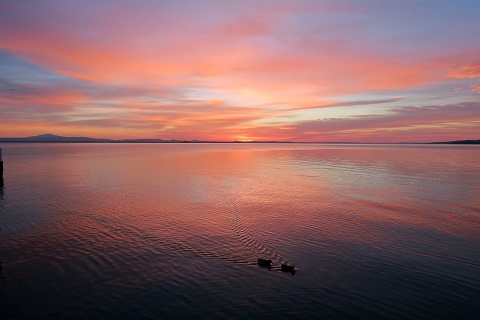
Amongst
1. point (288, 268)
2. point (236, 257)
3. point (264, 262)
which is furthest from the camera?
point (236, 257)

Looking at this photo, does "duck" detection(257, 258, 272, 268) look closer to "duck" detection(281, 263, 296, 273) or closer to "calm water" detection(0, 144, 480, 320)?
"calm water" detection(0, 144, 480, 320)

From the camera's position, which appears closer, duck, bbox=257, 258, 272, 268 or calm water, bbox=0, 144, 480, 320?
calm water, bbox=0, 144, 480, 320

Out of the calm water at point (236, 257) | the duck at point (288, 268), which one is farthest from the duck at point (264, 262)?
the duck at point (288, 268)

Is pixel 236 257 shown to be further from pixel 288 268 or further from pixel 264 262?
pixel 288 268

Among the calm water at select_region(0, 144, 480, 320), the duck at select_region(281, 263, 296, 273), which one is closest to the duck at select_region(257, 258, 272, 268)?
the calm water at select_region(0, 144, 480, 320)

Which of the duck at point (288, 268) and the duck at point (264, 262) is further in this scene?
the duck at point (264, 262)

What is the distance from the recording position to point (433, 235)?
22.2 m

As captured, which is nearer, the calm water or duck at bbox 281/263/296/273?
the calm water

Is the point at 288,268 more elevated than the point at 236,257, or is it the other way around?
the point at 288,268

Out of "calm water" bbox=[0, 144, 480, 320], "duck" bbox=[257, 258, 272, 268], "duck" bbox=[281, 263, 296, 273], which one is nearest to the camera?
"calm water" bbox=[0, 144, 480, 320]

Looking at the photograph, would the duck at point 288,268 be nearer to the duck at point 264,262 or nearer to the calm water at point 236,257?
the calm water at point 236,257

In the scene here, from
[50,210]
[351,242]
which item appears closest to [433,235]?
[351,242]

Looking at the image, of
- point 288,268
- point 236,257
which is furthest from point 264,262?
point 236,257

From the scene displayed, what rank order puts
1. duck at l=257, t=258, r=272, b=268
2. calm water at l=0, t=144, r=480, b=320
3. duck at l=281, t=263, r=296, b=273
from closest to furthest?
calm water at l=0, t=144, r=480, b=320 < duck at l=281, t=263, r=296, b=273 < duck at l=257, t=258, r=272, b=268
